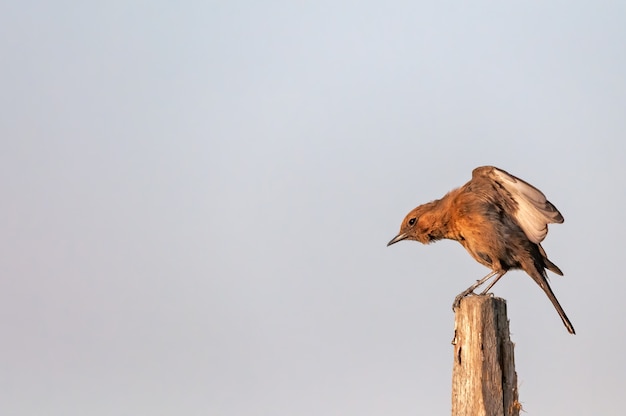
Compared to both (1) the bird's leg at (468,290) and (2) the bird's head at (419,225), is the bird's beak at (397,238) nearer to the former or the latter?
(2) the bird's head at (419,225)

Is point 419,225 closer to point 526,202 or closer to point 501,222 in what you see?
point 501,222

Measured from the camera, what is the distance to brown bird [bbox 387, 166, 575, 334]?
717 cm

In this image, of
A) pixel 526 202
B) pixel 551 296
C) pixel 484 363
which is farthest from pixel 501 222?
pixel 484 363

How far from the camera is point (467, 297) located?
19.2 ft

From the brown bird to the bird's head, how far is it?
15 centimetres

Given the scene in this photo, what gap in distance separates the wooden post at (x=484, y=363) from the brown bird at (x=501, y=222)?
4.30 ft

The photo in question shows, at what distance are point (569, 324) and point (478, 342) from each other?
1791 millimetres

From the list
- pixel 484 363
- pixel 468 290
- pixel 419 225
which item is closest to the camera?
pixel 484 363

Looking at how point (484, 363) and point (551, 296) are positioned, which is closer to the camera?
point (484, 363)

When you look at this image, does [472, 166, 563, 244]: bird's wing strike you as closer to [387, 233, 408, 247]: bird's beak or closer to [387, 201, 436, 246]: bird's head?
[387, 201, 436, 246]: bird's head

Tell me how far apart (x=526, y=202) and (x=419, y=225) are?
49.5 inches

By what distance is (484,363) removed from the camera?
214 inches

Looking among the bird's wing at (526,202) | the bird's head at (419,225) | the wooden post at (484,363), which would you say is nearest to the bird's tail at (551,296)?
the bird's wing at (526,202)

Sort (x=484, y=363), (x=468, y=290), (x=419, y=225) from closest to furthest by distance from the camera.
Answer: (x=484, y=363)
(x=468, y=290)
(x=419, y=225)
